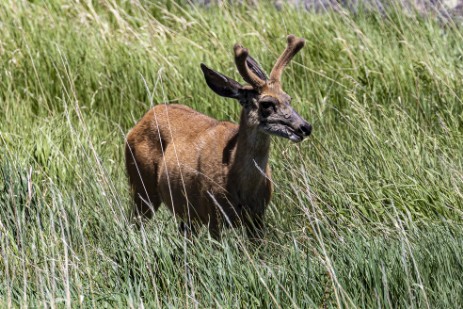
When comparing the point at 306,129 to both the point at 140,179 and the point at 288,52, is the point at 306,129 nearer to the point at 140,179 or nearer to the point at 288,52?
the point at 288,52

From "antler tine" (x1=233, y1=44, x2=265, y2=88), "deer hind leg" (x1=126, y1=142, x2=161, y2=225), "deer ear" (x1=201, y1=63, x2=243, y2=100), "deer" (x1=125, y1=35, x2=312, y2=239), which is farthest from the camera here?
"deer hind leg" (x1=126, y1=142, x2=161, y2=225)

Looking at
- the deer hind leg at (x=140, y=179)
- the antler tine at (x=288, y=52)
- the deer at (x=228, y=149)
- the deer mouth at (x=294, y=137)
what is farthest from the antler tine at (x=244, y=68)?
the deer hind leg at (x=140, y=179)

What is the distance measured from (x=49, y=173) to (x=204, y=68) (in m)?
1.21

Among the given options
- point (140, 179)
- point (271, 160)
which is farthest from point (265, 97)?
point (140, 179)

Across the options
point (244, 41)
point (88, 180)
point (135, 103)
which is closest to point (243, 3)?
point (244, 41)

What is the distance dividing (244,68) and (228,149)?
50 cm

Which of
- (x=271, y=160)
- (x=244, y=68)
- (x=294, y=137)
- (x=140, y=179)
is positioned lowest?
(x=140, y=179)

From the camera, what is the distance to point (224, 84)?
607 centimetres

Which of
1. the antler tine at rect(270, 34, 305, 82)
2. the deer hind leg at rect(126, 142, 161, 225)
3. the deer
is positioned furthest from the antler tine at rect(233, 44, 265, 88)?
the deer hind leg at rect(126, 142, 161, 225)

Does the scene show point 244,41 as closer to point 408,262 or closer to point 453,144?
point 453,144

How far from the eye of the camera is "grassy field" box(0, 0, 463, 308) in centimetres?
411

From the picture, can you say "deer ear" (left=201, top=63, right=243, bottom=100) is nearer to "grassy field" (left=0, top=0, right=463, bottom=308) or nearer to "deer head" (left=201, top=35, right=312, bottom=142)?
"deer head" (left=201, top=35, right=312, bottom=142)

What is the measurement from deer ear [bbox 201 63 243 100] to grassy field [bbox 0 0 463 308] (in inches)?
19.4

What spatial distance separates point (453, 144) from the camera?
5945mm
